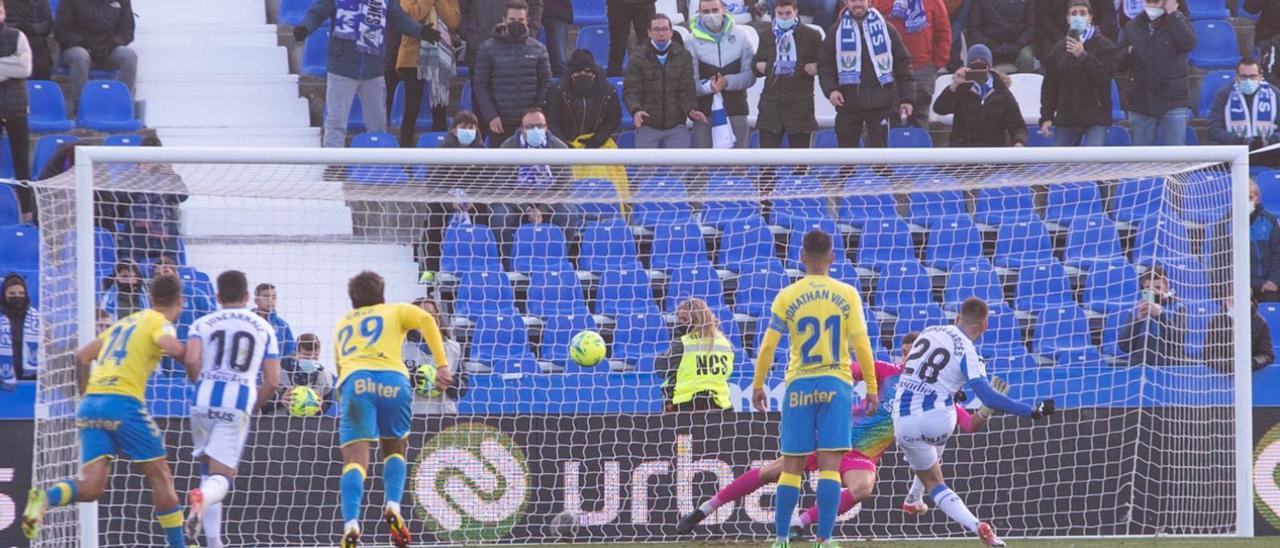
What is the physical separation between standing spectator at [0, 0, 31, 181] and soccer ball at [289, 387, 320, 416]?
4428mm

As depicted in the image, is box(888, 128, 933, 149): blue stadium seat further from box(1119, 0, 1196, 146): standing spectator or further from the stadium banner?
the stadium banner

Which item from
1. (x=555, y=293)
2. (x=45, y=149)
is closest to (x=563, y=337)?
(x=555, y=293)

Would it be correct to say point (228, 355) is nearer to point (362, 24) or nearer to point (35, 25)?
point (362, 24)

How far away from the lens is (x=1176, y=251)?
1249 cm

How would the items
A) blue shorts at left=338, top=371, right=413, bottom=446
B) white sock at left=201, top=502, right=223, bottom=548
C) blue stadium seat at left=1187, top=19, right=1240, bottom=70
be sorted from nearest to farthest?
1. blue shorts at left=338, top=371, right=413, bottom=446
2. white sock at left=201, top=502, right=223, bottom=548
3. blue stadium seat at left=1187, top=19, right=1240, bottom=70

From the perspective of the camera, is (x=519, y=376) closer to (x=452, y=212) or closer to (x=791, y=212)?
(x=452, y=212)

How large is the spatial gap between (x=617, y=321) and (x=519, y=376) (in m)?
1.44

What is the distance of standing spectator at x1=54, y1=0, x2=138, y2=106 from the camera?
603 inches

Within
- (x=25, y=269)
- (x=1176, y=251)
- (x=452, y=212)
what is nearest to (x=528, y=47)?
(x=452, y=212)

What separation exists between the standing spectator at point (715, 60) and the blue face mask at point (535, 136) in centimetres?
183

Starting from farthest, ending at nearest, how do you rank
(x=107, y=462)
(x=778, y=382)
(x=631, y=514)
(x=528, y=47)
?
(x=528, y=47)
(x=778, y=382)
(x=631, y=514)
(x=107, y=462)

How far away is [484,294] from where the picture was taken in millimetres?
12992

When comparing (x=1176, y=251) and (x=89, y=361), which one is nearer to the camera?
(x=89, y=361)

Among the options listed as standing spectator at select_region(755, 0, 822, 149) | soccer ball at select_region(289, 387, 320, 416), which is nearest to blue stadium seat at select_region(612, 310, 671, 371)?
soccer ball at select_region(289, 387, 320, 416)
